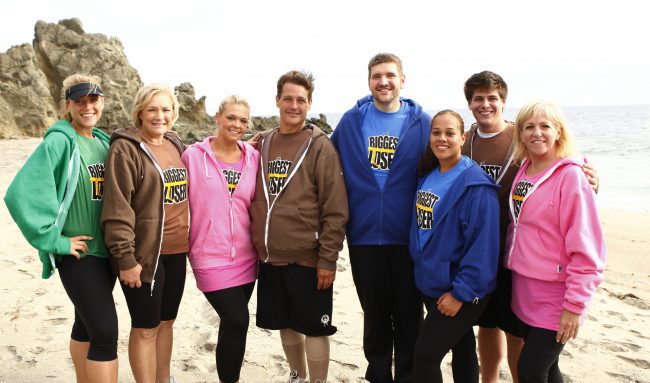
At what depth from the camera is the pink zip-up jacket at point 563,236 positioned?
8.25 feet

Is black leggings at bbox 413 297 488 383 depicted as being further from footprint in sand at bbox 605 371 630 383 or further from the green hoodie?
the green hoodie

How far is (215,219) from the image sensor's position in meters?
3.42

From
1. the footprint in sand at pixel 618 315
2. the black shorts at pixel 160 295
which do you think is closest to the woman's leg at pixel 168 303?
the black shorts at pixel 160 295

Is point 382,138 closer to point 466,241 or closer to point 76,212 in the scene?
point 466,241

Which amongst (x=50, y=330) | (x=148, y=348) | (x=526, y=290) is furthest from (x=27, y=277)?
(x=526, y=290)

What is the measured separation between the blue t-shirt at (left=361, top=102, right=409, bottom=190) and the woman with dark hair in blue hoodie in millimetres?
387

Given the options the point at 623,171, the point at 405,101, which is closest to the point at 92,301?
the point at 405,101

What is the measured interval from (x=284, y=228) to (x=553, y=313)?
5.91 feet

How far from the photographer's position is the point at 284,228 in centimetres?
340

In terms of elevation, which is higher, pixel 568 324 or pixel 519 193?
pixel 519 193

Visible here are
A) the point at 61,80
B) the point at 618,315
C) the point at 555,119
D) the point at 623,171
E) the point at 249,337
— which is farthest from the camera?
the point at 61,80

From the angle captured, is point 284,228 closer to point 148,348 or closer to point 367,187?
point 367,187

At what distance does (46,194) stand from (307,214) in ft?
5.49

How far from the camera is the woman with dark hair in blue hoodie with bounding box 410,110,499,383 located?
110 inches
